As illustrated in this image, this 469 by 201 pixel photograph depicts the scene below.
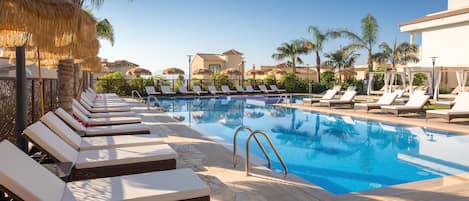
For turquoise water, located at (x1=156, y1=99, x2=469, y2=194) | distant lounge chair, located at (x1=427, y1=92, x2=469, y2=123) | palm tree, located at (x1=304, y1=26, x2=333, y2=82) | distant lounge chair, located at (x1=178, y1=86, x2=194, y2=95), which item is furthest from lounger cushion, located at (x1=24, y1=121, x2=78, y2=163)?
palm tree, located at (x1=304, y1=26, x2=333, y2=82)

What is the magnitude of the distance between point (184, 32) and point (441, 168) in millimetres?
28794

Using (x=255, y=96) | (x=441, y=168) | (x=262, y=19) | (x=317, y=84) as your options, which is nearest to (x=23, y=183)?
(x=441, y=168)

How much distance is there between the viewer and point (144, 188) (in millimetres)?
2873

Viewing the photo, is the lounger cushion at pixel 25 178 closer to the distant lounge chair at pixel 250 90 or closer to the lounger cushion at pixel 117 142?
the lounger cushion at pixel 117 142

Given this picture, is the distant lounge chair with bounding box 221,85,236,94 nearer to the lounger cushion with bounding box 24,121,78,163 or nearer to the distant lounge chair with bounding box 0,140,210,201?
the lounger cushion with bounding box 24,121,78,163

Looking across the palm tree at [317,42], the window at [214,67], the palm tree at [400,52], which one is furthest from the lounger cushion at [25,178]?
the window at [214,67]

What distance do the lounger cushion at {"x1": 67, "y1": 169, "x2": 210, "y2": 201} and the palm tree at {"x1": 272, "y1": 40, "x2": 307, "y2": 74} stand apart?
92.6 ft

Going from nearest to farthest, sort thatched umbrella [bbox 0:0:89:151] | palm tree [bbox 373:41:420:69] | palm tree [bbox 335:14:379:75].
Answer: thatched umbrella [bbox 0:0:89:151], palm tree [bbox 335:14:379:75], palm tree [bbox 373:41:420:69]

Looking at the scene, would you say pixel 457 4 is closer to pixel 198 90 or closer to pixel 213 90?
pixel 213 90

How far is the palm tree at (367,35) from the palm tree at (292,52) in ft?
14.3

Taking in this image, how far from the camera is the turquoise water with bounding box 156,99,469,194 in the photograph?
5.82m

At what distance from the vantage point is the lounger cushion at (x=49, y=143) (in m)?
3.66

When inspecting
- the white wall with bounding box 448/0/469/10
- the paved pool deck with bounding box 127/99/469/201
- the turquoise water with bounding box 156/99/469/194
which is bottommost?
the turquoise water with bounding box 156/99/469/194

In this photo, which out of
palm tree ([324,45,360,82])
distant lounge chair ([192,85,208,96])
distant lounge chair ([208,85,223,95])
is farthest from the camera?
palm tree ([324,45,360,82])
